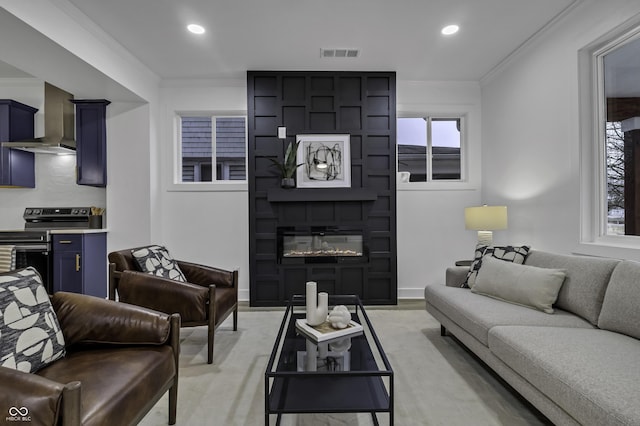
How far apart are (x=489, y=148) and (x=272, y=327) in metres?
3.29

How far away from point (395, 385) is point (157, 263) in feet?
6.66

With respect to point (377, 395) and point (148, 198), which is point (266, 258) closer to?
point (148, 198)

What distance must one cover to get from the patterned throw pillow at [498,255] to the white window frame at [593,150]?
17.2 inches

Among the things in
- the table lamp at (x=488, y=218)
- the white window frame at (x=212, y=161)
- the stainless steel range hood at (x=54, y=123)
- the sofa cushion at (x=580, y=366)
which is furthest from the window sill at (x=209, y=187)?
the sofa cushion at (x=580, y=366)

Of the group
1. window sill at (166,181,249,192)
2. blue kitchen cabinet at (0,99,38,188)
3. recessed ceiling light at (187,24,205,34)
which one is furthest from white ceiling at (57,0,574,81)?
blue kitchen cabinet at (0,99,38,188)

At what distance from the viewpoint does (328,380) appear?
1808 millimetres

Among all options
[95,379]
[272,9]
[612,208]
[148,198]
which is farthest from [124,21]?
[612,208]

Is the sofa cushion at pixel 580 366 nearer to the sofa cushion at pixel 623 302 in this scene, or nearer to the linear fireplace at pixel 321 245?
the sofa cushion at pixel 623 302

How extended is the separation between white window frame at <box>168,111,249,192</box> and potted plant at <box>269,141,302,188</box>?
47 cm

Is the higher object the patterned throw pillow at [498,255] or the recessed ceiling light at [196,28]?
the recessed ceiling light at [196,28]

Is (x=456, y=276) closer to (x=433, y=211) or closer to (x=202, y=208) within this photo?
(x=433, y=211)

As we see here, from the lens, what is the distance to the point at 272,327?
3.31 metres

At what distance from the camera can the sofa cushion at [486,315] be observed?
2100 millimetres

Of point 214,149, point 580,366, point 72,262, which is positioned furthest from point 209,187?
point 580,366
